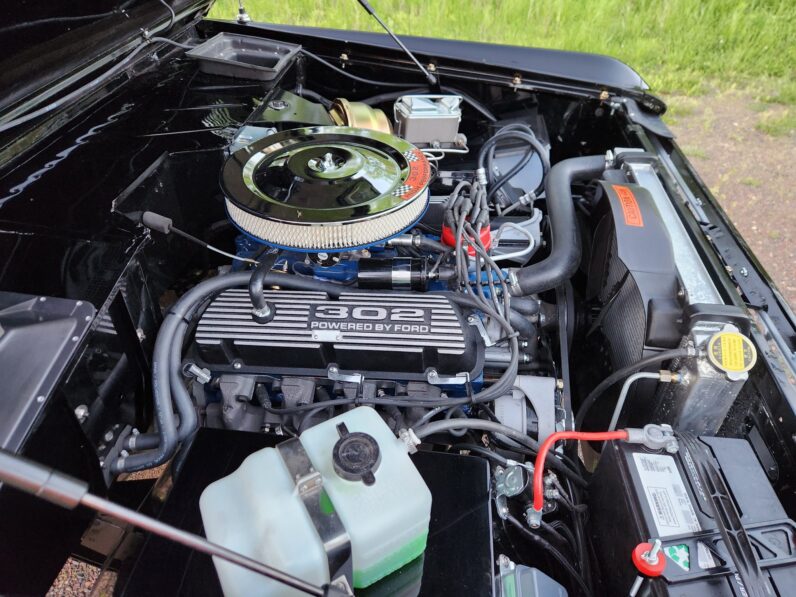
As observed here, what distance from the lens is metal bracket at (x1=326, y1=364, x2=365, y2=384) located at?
1.16 metres

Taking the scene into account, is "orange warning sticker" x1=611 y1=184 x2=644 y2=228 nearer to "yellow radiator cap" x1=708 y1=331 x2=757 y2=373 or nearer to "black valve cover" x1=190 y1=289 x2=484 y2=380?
"yellow radiator cap" x1=708 y1=331 x2=757 y2=373

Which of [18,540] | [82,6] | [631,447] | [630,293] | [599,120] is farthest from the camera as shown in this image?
[599,120]

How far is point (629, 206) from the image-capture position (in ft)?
4.60

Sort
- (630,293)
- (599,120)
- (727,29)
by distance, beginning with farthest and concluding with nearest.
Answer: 1. (727,29)
2. (599,120)
3. (630,293)

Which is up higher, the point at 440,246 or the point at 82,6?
the point at 82,6

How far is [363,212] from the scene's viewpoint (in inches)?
43.8

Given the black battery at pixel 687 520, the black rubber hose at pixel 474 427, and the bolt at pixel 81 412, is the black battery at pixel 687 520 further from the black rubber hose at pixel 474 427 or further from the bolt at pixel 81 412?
the bolt at pixel 81 412

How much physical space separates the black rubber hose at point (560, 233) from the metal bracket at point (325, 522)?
733 mm

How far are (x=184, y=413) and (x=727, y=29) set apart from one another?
5233mm

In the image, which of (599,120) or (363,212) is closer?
(363,212)

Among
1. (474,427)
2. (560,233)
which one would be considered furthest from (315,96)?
(474,427)

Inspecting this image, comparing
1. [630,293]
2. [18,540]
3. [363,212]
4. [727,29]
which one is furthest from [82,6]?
[727,29]

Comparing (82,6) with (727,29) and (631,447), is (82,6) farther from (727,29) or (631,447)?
(727,29)

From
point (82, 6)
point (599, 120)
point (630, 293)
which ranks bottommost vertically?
point (630, 293)
